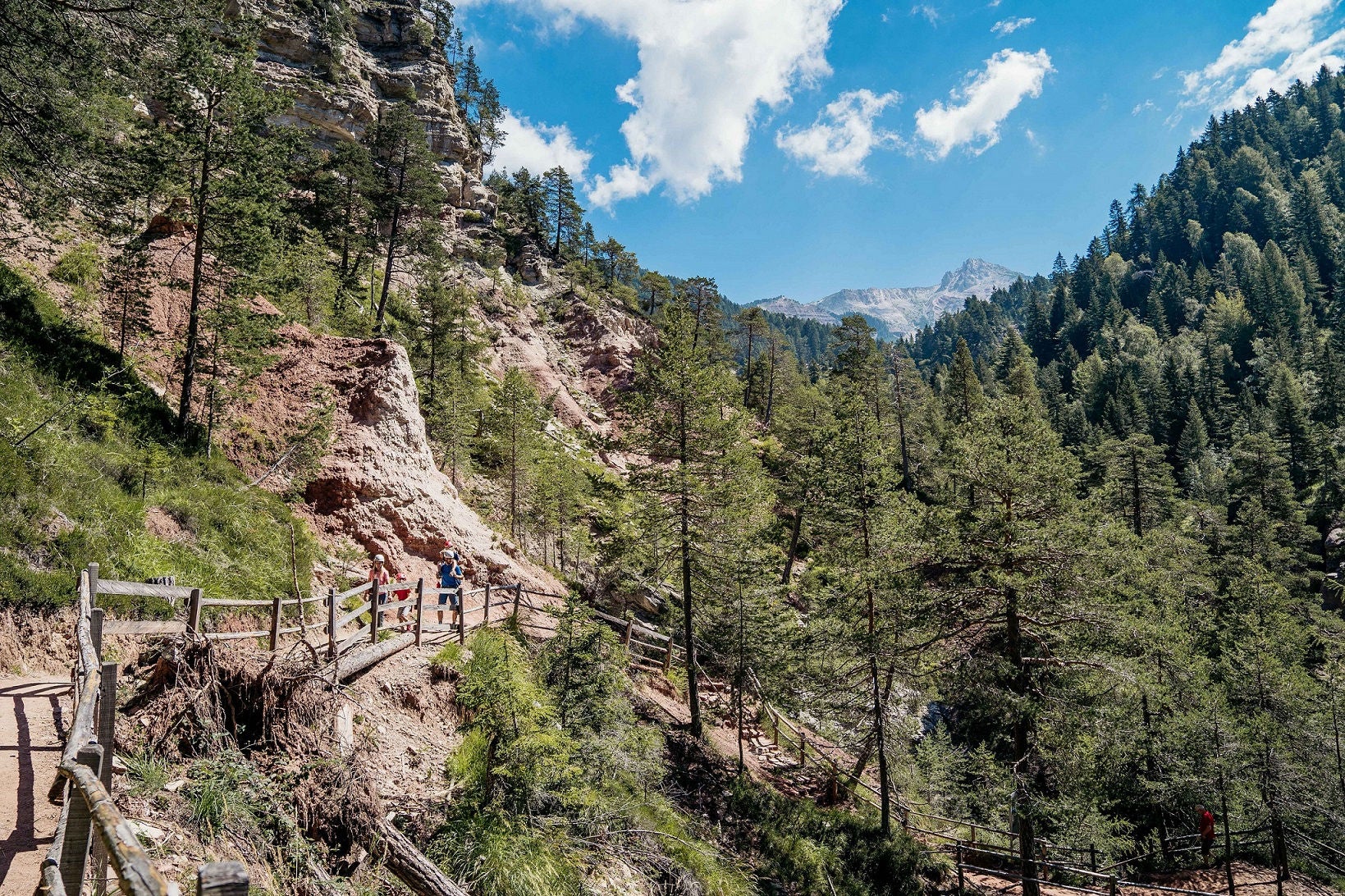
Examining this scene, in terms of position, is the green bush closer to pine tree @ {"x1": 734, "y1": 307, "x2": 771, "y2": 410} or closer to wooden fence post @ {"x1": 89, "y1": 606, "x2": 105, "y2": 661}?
wooden fence post @ {"x1": 89, "y1": 606, "x2": 105, "y2": 661}

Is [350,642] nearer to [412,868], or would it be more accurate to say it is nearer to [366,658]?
[366,658]

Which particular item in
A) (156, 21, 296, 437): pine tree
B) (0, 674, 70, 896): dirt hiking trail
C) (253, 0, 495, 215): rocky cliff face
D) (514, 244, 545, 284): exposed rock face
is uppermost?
(253, 0, 495, 215): rocky cliff face

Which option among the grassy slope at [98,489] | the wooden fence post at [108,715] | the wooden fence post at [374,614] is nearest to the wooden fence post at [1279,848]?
the wooden fence post at [374,614]

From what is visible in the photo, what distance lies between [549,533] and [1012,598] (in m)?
22.7

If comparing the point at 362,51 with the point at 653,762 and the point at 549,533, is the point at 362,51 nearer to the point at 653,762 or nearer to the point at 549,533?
the point at 549,533

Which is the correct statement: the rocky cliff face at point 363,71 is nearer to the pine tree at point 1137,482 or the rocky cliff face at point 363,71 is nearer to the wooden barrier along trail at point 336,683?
the wooden barrier along trail at point 336,683

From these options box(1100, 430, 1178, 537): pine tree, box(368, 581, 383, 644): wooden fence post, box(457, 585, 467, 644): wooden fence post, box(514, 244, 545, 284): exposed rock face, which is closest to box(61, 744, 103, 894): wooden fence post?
box(368, 581, 383, 644): wooden fence post

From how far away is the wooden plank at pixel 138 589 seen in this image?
23.8 ft

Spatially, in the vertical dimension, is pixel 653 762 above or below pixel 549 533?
below

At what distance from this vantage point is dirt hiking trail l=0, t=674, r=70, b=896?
4.48m

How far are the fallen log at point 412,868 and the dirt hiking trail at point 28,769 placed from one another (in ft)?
8.67

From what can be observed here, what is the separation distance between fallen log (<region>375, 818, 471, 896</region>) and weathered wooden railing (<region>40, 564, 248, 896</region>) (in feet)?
8.89

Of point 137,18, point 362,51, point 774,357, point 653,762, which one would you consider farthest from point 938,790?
point 362,51

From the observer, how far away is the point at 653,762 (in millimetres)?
11758
